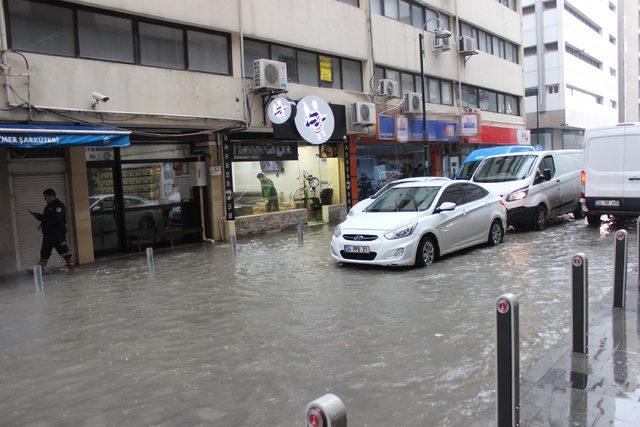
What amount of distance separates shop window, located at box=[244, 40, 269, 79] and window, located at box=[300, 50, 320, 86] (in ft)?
4.58

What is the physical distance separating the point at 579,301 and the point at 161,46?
11458 mm

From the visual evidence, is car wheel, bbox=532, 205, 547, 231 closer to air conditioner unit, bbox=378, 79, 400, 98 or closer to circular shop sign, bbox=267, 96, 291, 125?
circular shop sign, bbox=267, 96, 291, 125

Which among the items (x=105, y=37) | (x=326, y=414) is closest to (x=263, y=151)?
(x=105, y=37)

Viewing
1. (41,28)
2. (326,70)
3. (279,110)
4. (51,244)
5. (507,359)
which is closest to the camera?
(507,359)

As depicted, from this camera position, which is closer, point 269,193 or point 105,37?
point 105,37

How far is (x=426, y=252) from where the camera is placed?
32.3ft

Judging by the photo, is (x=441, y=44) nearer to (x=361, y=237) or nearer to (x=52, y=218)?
(x=361, y=237)

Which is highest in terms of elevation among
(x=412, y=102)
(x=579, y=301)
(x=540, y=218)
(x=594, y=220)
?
(x=412, y=102)

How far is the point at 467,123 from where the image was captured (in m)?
23.5

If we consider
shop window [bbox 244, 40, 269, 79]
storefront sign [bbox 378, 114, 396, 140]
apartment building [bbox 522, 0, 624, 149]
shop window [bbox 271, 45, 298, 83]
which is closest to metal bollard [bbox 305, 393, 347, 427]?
shop window [bbox 244, 40, 269, 79]

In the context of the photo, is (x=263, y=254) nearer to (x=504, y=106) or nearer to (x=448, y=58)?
(x=448, y=58)

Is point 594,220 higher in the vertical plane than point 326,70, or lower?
lower

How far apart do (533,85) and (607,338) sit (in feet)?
136

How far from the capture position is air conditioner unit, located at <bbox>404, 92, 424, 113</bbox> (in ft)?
66.7
